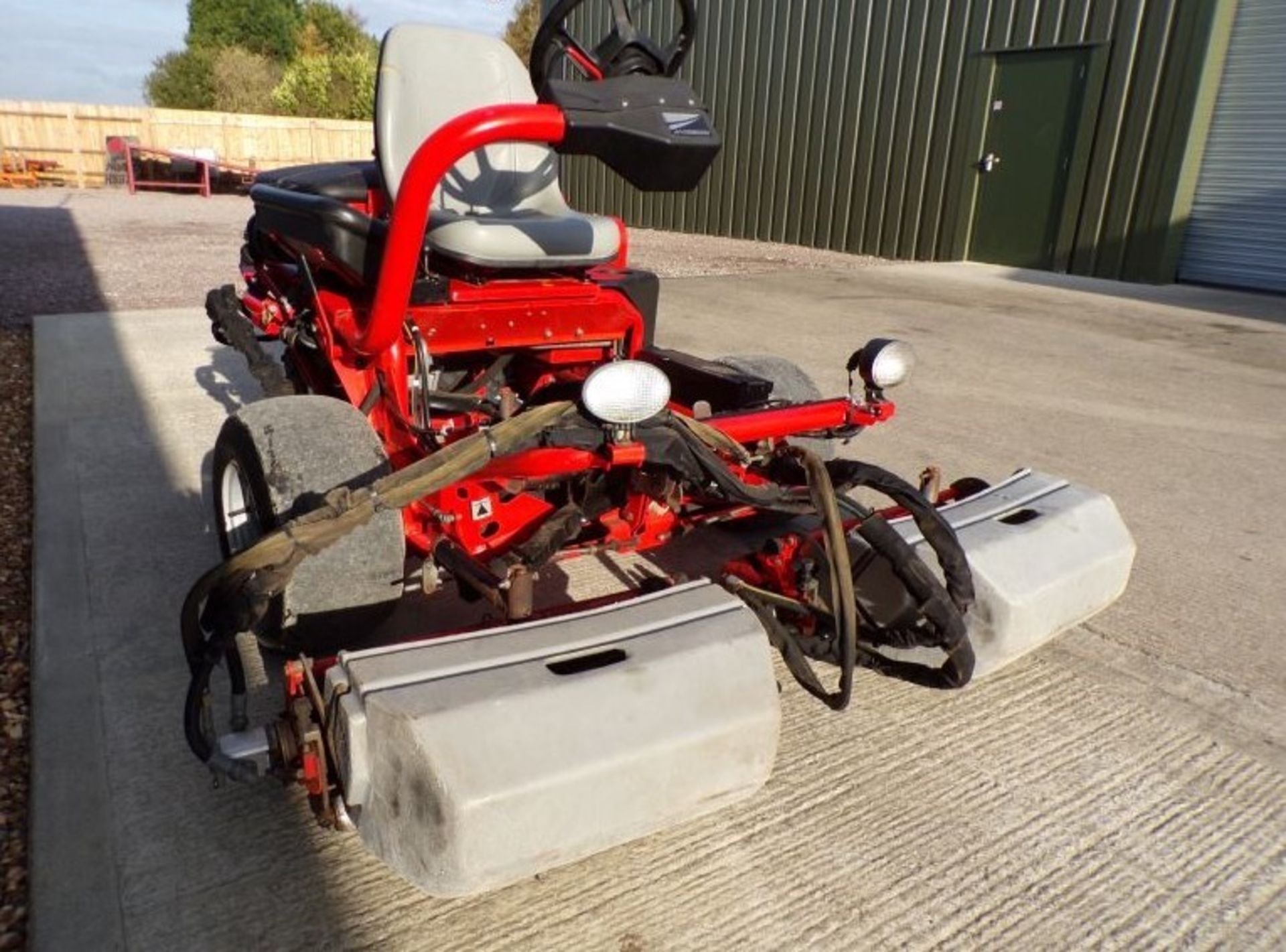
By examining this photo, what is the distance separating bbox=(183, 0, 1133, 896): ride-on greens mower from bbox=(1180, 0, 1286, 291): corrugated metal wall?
8.70 metres

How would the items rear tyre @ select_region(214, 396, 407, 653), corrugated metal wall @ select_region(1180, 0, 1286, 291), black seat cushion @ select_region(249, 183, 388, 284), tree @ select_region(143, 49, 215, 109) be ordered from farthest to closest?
tree @ select_region(143, 49, 215, 109)
corrugated metal wall @ select_region(1180, 0, 1286, 291)
black seat cushion @ select_region(249, 183, 388, 284)
rear tyre @ select_region(214, 396, 407, 653)

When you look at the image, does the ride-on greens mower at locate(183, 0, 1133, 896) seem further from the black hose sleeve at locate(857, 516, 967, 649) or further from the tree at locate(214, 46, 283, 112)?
the tree at locate(214, 46, 283, 112)

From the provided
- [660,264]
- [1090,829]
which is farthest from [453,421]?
[660,264]

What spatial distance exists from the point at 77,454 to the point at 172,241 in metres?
8.64

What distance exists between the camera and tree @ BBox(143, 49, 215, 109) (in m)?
43.5

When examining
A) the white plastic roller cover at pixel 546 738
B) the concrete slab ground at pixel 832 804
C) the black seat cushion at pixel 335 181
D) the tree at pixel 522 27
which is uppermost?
the tree at pixel 522 27

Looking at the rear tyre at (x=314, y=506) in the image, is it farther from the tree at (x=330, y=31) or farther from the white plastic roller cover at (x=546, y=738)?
the tree at (x=330, y=31)

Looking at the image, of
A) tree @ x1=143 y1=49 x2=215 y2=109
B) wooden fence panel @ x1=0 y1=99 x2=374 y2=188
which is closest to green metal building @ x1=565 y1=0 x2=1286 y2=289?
wooden fence panel @ x1=0 y1=99 x2=374 y2=188

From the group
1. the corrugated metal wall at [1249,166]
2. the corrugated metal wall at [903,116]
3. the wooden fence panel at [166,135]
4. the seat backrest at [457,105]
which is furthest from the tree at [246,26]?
the seat backrest at [457,105]

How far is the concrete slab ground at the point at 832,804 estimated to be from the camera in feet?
5.15

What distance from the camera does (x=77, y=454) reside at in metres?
3.58

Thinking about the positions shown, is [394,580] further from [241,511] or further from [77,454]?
[77,454]

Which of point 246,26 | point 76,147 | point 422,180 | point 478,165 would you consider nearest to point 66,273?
point 478,165

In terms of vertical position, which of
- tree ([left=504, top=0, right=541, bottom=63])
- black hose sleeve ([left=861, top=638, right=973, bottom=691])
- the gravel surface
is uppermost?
tree ([left=504, top=0, right=541, bottom=63])
